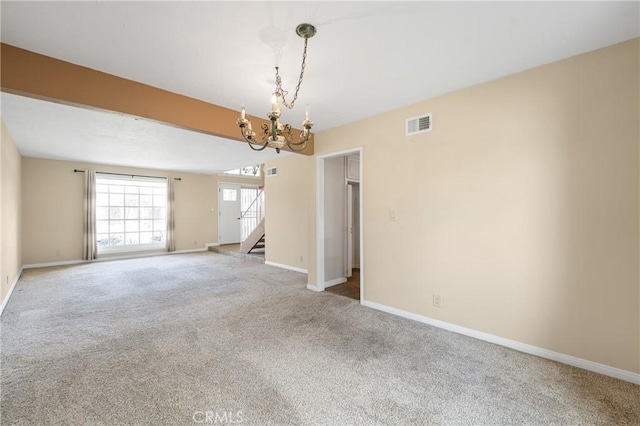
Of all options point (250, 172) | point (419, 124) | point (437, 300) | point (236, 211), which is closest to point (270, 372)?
point (437, 300)

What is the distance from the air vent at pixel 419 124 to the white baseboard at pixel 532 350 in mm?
2133

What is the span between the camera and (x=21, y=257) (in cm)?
576

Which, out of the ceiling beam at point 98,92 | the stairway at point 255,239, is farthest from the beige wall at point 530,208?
the stairway at point 255,239

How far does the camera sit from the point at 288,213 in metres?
6.07

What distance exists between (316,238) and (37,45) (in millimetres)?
3532

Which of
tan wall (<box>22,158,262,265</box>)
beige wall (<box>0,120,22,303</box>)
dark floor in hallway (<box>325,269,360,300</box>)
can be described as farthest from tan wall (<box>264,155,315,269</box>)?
beige wall (<box>0,120,22,303</box>)

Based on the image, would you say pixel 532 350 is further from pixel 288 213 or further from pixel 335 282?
pixel 288 213

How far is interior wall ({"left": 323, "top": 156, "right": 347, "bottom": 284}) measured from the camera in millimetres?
4582

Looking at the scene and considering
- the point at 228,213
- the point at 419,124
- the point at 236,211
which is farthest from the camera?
the point at 236,211

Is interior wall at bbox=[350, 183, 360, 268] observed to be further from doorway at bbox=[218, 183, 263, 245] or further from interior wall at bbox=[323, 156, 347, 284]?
doorway at bbox=[218, 183, 263, 245]

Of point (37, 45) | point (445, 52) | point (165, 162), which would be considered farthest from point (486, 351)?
point (165, 162)

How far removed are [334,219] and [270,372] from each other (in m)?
2.93

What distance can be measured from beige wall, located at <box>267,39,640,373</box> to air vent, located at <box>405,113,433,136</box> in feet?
0.20

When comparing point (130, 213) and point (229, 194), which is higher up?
point (229, 194)
